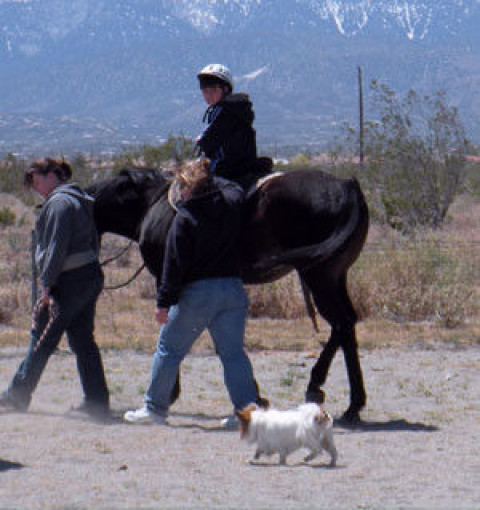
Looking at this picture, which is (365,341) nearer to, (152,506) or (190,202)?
(190,202)

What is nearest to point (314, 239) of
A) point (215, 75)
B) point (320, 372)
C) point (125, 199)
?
point (320, 372)

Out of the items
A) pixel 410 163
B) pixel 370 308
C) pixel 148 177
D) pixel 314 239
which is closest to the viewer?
pixel 314 239

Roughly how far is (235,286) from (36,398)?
7.99ft

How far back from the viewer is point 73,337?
8.76 metres

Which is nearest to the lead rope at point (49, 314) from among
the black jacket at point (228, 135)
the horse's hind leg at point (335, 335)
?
the black jacket at point (228, 135)

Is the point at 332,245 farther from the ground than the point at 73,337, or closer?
farther from the ground

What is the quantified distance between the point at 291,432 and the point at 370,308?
695 centimetres

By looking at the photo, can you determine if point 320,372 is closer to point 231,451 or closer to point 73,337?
point 231,451

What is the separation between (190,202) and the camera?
25.6 ft

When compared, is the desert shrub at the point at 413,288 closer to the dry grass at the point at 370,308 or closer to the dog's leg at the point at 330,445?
the dry grass at the point at 370,308

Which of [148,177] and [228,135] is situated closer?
[228,135]

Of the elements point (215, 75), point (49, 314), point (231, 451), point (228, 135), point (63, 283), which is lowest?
point (231, 451)

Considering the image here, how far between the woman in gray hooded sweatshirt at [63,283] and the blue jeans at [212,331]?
32.3 inches

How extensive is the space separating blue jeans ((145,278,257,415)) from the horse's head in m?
1.76
